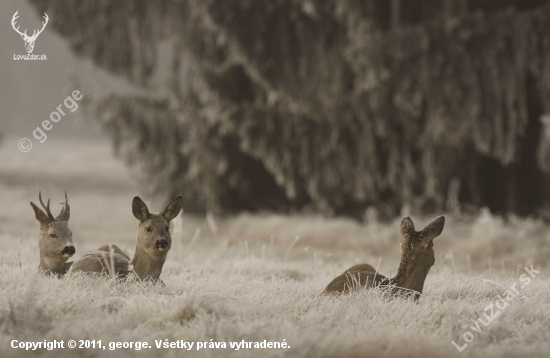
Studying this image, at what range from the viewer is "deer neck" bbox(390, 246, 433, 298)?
11.8 feet

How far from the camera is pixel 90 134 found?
29547 millimetres

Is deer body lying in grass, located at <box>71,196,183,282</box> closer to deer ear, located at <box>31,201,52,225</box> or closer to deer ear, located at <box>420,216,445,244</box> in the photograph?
deer ear, located at <box>31,201,52,225</box>

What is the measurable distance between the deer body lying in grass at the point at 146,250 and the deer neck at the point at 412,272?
1366mm

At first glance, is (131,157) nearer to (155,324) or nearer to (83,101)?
(83,101)

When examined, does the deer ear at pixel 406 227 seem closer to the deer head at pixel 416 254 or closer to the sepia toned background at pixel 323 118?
the deer head at pixel 416 254

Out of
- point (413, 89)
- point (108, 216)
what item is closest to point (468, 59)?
point (413, 89)

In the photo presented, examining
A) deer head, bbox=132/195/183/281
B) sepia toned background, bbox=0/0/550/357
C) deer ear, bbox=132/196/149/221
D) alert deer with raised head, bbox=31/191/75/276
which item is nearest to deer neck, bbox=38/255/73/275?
alert deer with raised head, bbox=31/191/75/276

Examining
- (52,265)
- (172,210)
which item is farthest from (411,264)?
(52,265)

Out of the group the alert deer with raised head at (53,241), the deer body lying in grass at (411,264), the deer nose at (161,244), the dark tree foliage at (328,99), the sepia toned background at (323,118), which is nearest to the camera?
the deer nose at (161,244)

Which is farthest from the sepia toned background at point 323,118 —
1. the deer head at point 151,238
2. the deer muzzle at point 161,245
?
the deer muzzle at point 161,245

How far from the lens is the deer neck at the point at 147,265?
11.5ft

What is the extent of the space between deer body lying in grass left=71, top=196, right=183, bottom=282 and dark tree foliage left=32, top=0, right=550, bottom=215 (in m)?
6.52

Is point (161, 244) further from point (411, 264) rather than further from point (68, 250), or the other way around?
point (411, 264)

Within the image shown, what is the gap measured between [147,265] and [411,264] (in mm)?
1555
